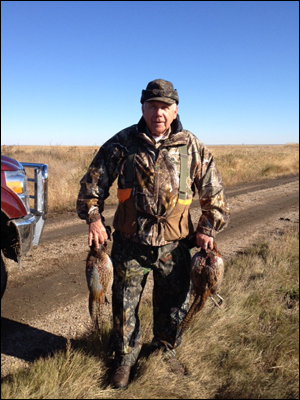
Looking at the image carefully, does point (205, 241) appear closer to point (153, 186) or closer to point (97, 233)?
point (153, 186)

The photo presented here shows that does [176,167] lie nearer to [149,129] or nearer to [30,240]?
[149,129]

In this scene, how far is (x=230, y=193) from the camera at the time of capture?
13.6 meters

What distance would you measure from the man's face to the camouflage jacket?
2.9 inches

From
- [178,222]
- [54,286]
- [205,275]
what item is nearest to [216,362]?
[205,275]

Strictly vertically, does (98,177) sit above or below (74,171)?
below

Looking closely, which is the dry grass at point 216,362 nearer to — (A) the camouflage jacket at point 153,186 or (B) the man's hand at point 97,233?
(B) the man's hand at point 97,233

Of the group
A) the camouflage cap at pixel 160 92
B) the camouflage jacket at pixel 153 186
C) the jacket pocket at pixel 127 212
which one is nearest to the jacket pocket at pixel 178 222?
the camouflage jacket at pixel 153 186

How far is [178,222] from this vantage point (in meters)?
2.70

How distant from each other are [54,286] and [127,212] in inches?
99.9

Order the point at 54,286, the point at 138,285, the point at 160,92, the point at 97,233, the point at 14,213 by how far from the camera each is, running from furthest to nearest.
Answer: the point at 54,286
the point at 14,213
the point at 138,285
the point at 97,233
the point at 160,92

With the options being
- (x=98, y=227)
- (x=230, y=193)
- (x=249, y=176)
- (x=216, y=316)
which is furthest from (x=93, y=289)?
(x=249, y=176)

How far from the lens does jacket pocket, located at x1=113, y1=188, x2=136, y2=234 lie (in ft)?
8.59

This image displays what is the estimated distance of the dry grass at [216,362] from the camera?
8.16ft

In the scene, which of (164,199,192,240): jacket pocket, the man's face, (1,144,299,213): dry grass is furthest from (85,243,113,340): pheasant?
(1,144,299,213): dry grass
